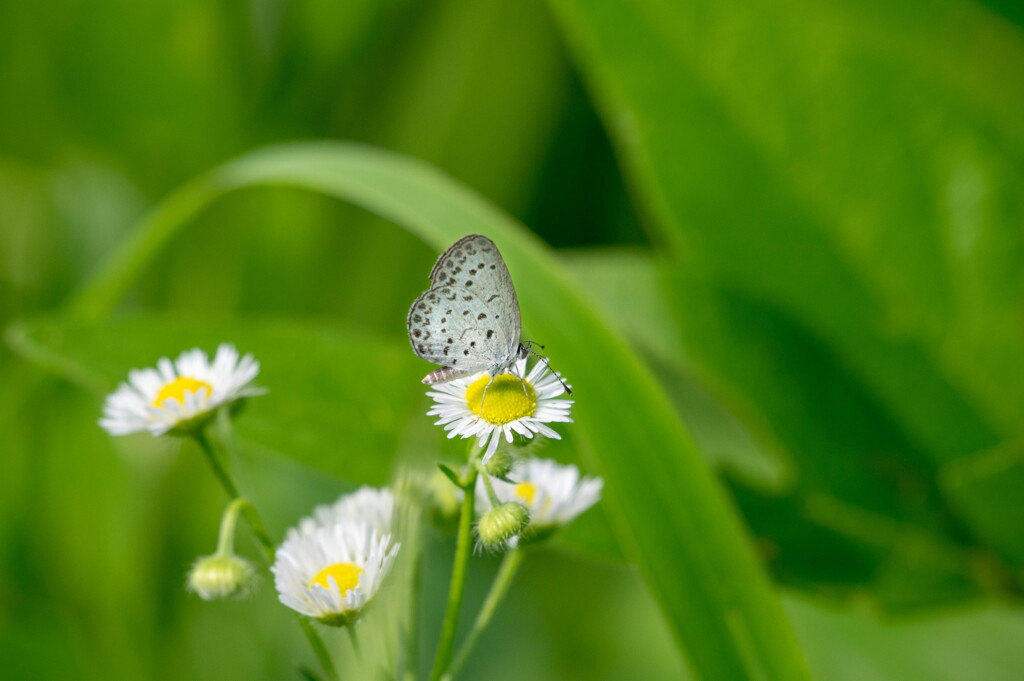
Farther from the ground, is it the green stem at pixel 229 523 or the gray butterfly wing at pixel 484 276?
the gray butterfly wing at pixel 484 276

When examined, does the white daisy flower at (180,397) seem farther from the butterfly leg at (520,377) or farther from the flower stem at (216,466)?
the butterfly leg at (520,377)

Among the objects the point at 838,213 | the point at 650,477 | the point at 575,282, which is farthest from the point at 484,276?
the point at 838,213

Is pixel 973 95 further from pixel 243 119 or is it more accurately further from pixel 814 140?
pixel 243 119

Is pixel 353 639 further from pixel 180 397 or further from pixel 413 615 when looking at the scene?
pixel 180 397

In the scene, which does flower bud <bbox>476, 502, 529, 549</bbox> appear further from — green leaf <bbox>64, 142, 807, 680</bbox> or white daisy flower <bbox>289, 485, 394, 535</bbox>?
green leaf <bbox>64, 142, 807, 680</bbox>

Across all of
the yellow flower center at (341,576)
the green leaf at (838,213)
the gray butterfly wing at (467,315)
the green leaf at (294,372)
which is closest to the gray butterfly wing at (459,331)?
the gray butterfly wing at (467,315)

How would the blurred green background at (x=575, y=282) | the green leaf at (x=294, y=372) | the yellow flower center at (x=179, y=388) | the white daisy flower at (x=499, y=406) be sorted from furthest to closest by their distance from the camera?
the blurred green background at (x=575, y=282), the green leaf at (x=294, y=372), the yellow flower center at (x=179, y=388), the white daisy flower at (x=499, y=406)
